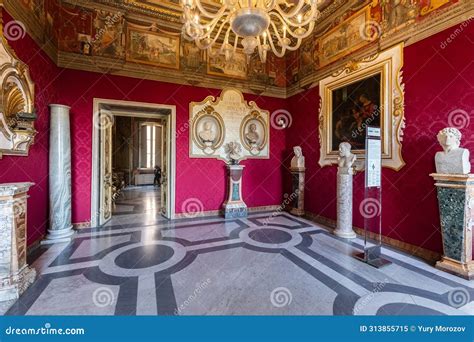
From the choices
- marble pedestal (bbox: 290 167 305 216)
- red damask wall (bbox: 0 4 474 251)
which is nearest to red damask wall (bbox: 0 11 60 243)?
red damask wall (bbox: 0 4 474 251)

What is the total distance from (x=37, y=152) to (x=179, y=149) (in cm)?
280

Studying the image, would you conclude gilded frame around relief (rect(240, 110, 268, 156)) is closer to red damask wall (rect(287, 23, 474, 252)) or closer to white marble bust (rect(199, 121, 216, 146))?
white marble bust (rect(199, 121, 216, 146))

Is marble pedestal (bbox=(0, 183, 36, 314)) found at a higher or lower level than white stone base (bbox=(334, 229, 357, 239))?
higher

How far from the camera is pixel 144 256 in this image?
3.51 metres

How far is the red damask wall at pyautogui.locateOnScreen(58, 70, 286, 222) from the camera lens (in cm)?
490

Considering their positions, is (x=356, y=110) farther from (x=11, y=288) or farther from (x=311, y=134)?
(x=11, y=288)

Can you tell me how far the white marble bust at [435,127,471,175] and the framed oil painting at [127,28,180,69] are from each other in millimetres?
5715

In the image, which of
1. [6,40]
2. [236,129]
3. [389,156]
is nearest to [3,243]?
[6,40]

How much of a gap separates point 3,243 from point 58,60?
13.5 feet

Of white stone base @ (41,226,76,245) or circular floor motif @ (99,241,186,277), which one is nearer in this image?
circular floor motif @ (99,241,186,277)

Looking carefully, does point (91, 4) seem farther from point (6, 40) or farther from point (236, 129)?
point (236, 129)

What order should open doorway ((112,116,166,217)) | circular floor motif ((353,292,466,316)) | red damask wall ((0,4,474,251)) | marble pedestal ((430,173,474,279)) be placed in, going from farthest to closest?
open doorway ((112,116,166,217)) < red damask wall ((0,4,474,251)) < marble pedestal ((430,173,474,279)) < circular floor motif ((353,292,466,316))

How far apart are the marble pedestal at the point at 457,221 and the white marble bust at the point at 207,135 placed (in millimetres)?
4725

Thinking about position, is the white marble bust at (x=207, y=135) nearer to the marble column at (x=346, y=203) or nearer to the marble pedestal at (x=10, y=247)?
the marble column at (x=346, y=203)
